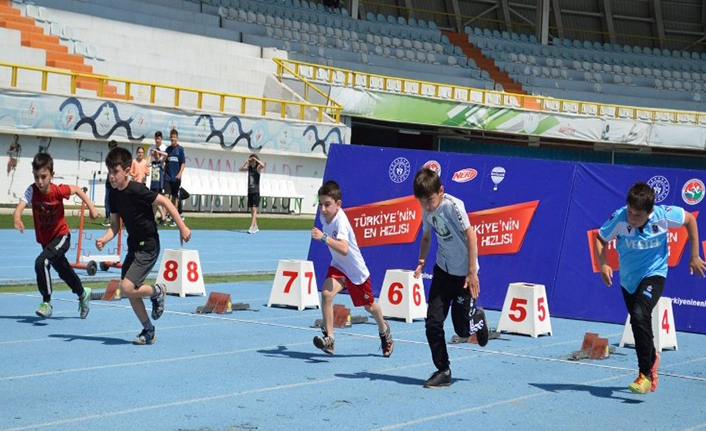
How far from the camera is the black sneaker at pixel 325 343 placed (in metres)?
10.5

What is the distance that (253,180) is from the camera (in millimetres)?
27406

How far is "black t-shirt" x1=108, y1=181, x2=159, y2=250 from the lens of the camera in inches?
425

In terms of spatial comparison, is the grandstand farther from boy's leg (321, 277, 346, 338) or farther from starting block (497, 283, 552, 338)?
boy's leg (321, 277, 346, 338)

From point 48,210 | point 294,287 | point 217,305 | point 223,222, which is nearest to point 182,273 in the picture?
point 294,287

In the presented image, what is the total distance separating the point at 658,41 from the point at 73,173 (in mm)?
39102

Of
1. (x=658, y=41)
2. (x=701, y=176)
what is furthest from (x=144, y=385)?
(x=658, y=41)

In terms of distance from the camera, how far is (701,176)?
13812mm

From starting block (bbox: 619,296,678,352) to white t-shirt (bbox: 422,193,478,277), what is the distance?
3411 mm

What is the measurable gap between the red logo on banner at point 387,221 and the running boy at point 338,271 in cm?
503

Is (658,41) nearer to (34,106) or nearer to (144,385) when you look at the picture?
(34,106)

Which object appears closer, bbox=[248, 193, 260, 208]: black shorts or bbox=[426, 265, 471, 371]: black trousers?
bbox=[426, 265, 471, 371]: black trousers

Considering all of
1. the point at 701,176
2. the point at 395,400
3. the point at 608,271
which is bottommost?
the point at 395,400

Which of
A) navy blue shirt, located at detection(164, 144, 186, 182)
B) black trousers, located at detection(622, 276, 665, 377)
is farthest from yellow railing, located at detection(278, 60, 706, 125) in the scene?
black trousers, located at detection(622, 276, 665, 377)

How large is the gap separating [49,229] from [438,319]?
4.94m
